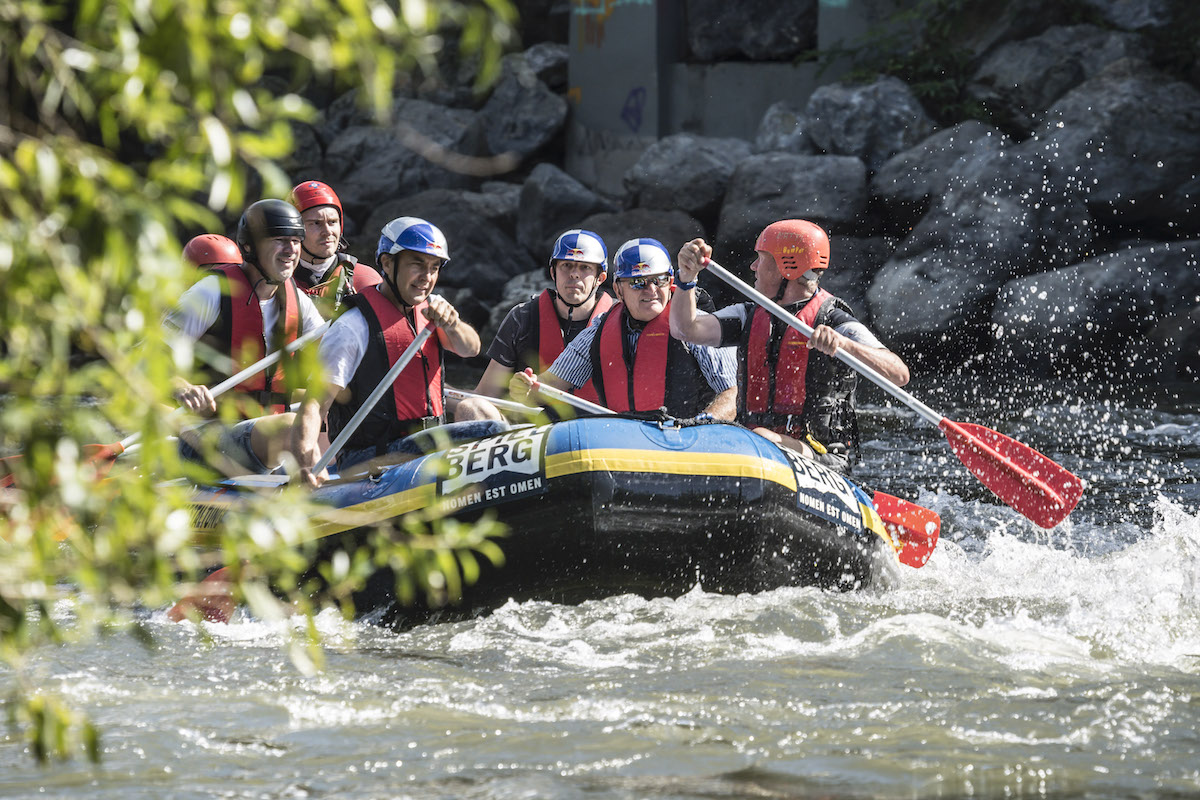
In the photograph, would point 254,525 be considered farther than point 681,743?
No

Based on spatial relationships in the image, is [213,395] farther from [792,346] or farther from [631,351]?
[792,346]

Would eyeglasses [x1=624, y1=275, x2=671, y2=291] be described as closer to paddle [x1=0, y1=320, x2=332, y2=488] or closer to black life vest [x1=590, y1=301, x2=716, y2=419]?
black life vest [x1=590, y1=301, x2=716, y2=419]

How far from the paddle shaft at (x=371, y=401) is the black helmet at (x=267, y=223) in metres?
1.19

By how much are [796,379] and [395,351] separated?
188cm

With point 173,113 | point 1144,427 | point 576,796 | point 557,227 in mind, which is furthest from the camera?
point 557,227

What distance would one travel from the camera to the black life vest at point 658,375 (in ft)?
22.2

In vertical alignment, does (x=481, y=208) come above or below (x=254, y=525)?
above

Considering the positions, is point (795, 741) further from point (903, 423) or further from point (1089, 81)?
point (1089, 81)

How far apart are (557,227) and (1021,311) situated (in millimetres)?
6262

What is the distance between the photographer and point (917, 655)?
486cm

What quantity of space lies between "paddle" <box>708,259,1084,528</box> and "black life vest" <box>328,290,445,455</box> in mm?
1349

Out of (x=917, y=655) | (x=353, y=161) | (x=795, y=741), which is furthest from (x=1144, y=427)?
(x=353, y=161)

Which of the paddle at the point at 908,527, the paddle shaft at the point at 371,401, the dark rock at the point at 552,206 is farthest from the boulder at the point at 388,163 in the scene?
the paddle shaft at the point at 371,401

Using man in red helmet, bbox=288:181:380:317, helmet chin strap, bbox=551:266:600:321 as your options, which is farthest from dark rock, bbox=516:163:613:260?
helmet chin strap, bbox=551:266:600:321
